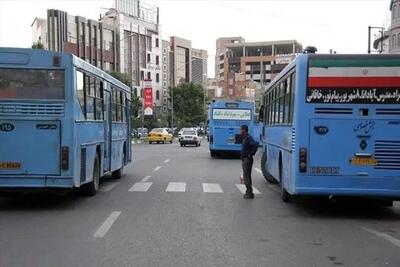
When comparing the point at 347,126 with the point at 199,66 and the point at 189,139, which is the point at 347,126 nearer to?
the point at 189,139

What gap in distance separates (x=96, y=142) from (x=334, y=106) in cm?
Result: 597

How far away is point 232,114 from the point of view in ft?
110

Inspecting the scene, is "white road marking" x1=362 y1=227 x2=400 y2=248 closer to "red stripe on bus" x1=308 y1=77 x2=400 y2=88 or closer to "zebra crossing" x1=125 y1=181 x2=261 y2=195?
"red stripe on bus" x1=308 y1=77 x2=400 y2=88

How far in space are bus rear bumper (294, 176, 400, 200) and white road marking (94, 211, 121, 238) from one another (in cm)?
353

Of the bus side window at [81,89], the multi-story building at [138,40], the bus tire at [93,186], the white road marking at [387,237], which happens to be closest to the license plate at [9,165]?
the bus side window at [81,89]

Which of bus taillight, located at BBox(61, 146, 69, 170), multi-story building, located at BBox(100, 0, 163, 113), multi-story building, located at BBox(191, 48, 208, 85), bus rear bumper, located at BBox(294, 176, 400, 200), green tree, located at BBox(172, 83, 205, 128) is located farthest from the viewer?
multi-story building, located at BBox(191, 48, 208, 85)

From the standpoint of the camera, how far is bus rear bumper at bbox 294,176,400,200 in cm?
1159

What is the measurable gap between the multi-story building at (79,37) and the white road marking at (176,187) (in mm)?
58993

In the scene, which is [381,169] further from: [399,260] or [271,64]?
[271,64]

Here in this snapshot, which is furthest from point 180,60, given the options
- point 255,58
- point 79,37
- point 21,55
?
point 21,55

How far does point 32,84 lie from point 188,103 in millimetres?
106531

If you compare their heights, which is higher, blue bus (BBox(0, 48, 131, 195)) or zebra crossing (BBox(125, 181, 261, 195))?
blue bus (BBox(0, 48, 131, 195))

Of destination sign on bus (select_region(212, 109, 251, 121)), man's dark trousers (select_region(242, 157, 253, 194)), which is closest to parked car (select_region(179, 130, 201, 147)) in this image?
destination sign on bus (select_region(212, 109, 251, 121))

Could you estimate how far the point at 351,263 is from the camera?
775cm
